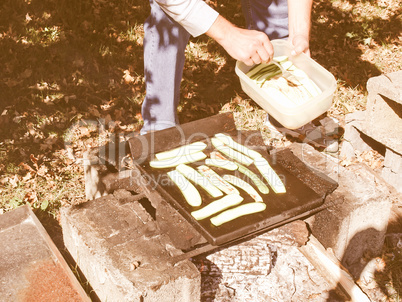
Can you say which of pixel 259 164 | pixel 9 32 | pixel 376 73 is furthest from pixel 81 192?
pixel 376 73

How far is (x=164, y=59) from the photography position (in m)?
4.65

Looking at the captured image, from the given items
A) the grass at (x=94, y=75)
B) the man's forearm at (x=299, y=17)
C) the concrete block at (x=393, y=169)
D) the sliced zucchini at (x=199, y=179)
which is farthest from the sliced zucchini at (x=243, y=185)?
the concrete block at (x=393, y=169)

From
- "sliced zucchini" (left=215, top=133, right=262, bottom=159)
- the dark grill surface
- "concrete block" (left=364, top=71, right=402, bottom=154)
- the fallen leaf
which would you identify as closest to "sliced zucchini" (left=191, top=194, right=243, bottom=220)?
the dark grill surface

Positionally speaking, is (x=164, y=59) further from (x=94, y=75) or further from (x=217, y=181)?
(x=94, y=75)

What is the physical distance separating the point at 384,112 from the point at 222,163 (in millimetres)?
2115

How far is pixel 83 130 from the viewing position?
18.7ft

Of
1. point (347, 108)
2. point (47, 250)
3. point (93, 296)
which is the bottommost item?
point (93, 296)

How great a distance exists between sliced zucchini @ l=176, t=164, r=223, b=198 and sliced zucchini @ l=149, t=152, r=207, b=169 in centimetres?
7

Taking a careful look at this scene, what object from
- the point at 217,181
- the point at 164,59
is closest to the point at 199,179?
the point at 217,181

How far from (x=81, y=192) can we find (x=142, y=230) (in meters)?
1.74

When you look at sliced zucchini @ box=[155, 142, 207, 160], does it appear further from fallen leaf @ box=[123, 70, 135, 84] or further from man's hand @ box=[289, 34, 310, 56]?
fallen leaf @ box=[123, 70, 135, 84]

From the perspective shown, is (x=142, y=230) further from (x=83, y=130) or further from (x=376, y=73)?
(x=376, y=73)

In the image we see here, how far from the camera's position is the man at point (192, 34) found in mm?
3619

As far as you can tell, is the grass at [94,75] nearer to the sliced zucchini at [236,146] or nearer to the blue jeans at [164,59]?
the blue jeans at [164,59]
